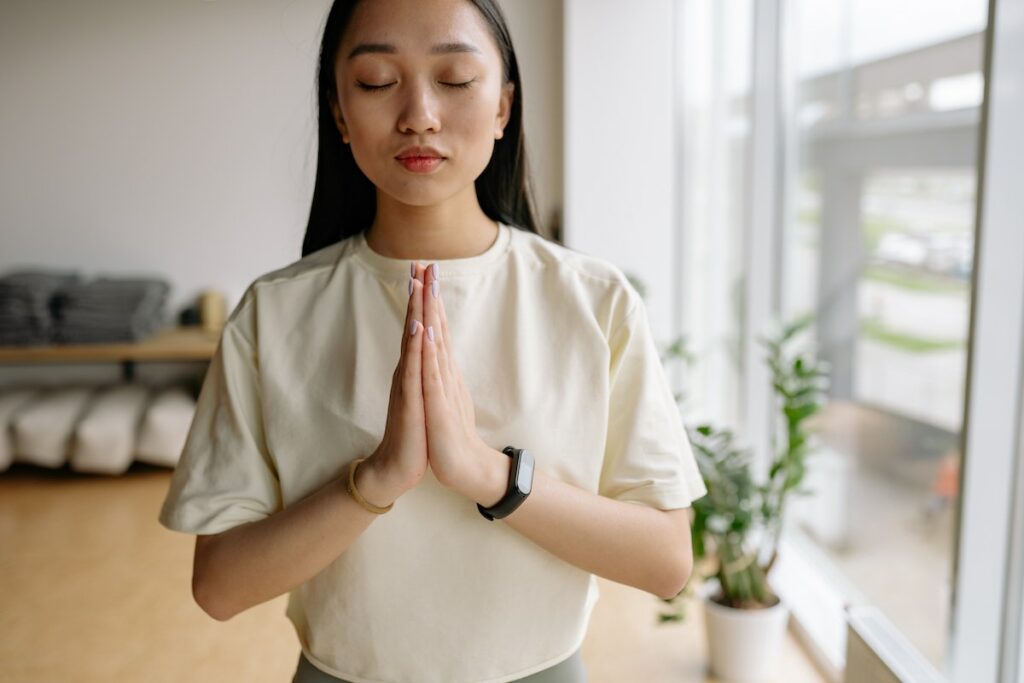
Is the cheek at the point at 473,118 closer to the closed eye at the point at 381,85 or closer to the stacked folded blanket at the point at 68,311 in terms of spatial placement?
the closed eye at the point at 381,85

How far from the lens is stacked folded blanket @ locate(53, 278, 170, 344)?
377 cm

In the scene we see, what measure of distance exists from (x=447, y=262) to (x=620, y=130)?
8.63 ft

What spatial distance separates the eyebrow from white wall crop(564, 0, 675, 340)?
2.58m

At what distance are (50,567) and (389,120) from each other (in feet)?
8.35

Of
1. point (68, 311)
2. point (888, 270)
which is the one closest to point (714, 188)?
point (888, 270)

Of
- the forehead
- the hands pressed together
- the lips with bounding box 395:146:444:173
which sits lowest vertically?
the hands pressed together

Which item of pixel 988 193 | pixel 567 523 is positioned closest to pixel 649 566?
pixel 567 523

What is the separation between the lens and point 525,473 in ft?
2.73

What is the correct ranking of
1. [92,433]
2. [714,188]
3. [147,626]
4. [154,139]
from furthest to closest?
[154,139]
[92,433]
[714,188]
[147,626]

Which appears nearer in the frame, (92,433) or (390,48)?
(390,48)

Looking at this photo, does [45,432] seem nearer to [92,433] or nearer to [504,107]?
[92,433]

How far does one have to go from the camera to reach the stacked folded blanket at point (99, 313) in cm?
377

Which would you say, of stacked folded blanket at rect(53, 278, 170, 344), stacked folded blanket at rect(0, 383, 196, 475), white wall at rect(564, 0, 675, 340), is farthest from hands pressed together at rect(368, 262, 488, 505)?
stacked folded blanket at rect(53, 278, 170, 344)

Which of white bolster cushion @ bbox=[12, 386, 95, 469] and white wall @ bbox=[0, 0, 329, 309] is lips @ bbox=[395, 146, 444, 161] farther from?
white bolster cushion @ bbox=[12, 386, 95, 469]
